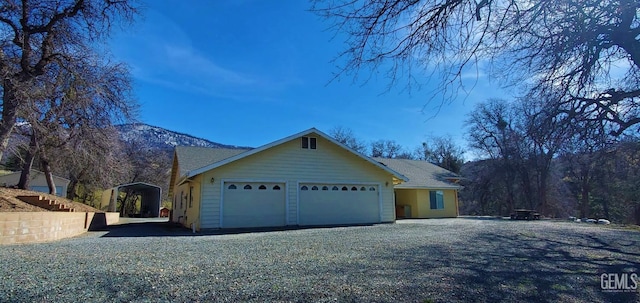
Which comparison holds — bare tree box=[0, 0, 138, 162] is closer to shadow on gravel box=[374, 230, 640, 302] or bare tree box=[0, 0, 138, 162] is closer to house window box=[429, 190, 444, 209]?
shadow on gravel box=[374, 230, 640, 302]

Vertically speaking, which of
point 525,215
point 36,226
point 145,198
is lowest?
point 525,215

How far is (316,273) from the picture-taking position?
4828mm

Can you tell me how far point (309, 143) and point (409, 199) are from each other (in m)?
9.68

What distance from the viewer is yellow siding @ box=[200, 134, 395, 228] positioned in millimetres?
13477

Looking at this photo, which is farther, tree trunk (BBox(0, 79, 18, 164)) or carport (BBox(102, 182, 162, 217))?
carport (BBox(102, 182, 162, 217))

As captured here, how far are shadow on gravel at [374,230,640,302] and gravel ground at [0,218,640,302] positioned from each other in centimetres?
2

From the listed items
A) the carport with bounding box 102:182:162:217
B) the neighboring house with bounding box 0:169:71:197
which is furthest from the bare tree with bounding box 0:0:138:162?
the neighboring house with bounding box 0:169:71:197

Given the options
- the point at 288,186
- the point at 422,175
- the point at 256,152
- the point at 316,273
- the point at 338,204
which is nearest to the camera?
the point at 316,273

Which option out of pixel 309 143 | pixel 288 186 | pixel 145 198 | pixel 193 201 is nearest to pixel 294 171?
pixel 288 186

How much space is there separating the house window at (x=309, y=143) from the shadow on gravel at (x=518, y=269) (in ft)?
28.4

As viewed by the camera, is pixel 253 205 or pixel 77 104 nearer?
pixel 77 104

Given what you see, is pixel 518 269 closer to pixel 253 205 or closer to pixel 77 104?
pixel 253 205

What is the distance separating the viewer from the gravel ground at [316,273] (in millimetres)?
3834

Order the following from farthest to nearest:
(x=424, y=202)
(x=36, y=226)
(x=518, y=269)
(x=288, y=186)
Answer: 1. (x=424, y=202)
2. (x=288, y=186)
3. (x=36, y=226)
4. (x=518, y=269)
